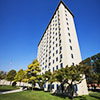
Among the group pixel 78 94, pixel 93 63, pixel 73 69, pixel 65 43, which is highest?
pixel 65 43

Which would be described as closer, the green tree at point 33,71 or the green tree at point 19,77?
the green tree at point 33,71

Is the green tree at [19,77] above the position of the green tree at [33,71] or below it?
below

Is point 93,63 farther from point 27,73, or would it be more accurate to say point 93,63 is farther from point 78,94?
point 27,73

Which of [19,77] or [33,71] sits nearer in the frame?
[33,71]

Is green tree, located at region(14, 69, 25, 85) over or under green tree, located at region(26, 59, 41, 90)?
under

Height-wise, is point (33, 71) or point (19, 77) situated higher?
point (33, 71)

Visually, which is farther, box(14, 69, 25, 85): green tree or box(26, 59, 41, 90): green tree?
box(14, 69, 25, 85): green tree

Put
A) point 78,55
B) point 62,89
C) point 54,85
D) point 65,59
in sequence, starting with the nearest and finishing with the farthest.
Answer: point 62,89 < point 65,59 < point 54,85 < point 78,55

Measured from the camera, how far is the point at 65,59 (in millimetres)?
23016

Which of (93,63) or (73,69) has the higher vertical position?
(93,63)

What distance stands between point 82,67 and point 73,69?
2195mm

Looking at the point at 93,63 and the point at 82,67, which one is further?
the point at 93,63

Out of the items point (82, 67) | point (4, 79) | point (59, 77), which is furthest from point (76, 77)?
point (4, 79)

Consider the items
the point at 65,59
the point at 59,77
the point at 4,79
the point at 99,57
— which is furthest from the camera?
the point at 4,79
